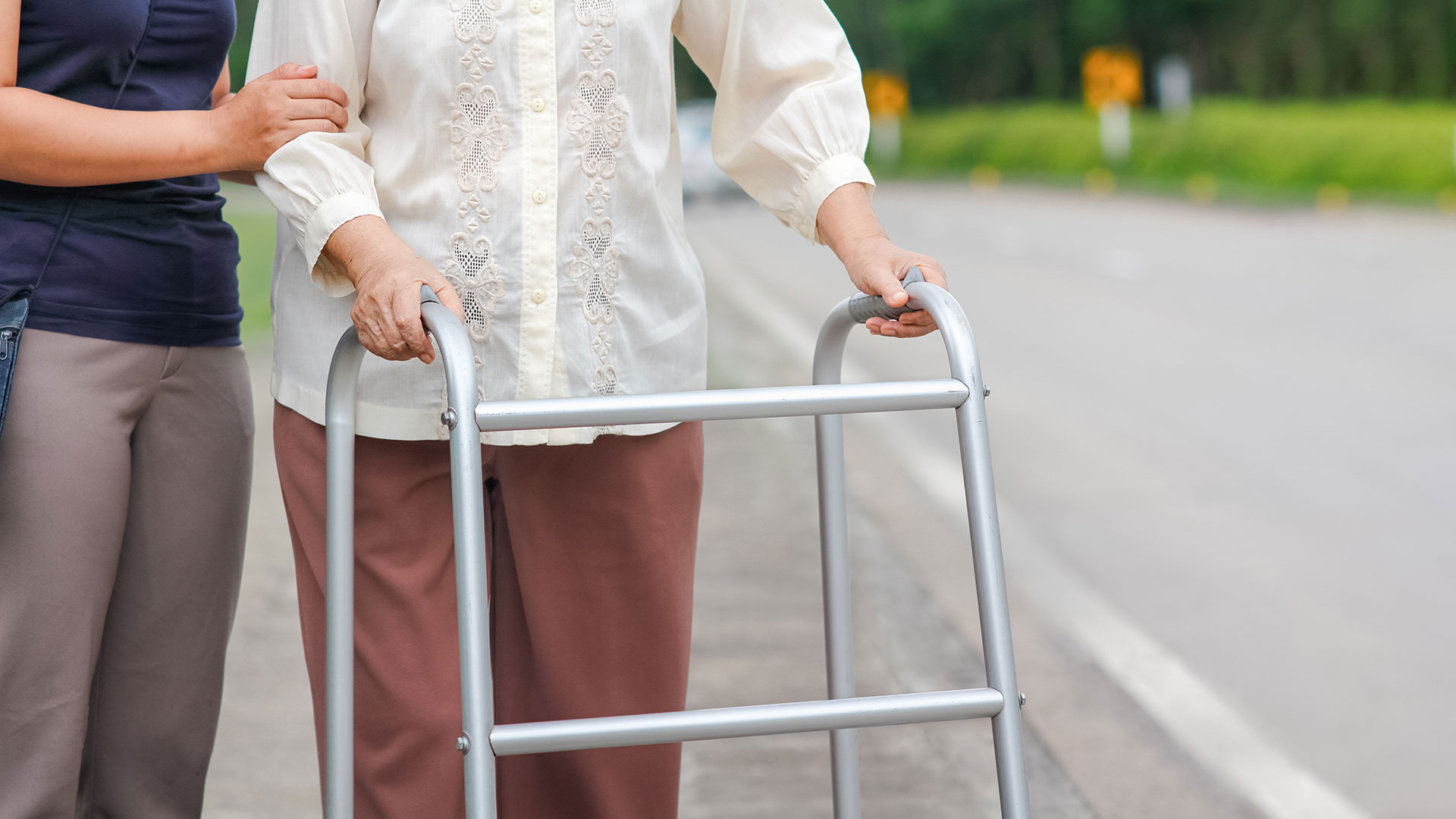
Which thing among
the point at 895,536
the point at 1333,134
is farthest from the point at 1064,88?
the point at 895,536

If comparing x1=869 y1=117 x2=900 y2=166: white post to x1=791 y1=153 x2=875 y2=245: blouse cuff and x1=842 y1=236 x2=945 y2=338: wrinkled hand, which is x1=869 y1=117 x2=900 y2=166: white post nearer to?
x1=791 y1=153 x2=875 y2=245: blouse cuff

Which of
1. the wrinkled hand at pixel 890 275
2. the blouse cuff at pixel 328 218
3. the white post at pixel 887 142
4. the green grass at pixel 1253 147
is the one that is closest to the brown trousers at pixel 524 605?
the blouse cuff at pixel 328 218

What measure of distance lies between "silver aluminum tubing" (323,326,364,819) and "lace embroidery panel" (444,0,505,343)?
0.17 meters

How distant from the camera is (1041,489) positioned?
20.8ft

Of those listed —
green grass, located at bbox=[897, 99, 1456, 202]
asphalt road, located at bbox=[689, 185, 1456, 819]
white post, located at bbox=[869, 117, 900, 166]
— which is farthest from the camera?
white post, located at bbox=[869, 117, 900, 166]

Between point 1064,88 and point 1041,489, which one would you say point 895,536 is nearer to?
point 1041,489

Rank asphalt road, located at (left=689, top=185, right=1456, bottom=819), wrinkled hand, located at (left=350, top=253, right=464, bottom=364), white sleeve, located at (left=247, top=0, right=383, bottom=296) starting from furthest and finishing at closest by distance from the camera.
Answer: asphalt road, located at (left=689, top=185, right=1456, bottom=819) < white sleeve, located at (left=247, top=0, right=383, bottom=296) < wrinkled hand, located at (left=350, top=253, right=464, bottom=364)

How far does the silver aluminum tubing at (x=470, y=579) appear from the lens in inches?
60.9

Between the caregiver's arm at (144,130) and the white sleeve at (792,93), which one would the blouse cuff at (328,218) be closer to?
the caregiver's arm at (144,130)

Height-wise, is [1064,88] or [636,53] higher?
[1064,88]

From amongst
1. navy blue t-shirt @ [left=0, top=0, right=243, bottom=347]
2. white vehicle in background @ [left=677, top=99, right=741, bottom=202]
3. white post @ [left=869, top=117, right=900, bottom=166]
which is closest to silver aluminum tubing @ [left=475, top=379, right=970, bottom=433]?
navy blue t-shirt @ [left=0, top=0, right=243, bottom=347]

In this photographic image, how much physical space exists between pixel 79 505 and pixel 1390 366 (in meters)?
8.27

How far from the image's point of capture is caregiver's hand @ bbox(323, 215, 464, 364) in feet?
5.43

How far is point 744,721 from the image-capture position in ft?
5.30
